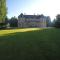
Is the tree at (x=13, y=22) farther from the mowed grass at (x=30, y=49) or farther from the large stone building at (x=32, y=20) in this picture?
the mowed grass at (x=30, y=49)

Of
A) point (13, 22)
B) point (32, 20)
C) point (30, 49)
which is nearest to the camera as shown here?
point (30, 49)

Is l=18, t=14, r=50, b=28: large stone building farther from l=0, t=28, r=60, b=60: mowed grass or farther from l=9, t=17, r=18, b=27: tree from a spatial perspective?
l=0, t=28, r=60, b=60: mowed grass

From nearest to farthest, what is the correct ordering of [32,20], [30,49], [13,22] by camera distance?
[30,49] → [13,22] → [32,20]

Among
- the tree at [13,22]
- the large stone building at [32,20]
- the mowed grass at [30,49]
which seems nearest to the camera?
the mowed grass at [30,49]

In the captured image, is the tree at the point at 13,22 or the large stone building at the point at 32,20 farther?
the large stone building at the point at 32,20

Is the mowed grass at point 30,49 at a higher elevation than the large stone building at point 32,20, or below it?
below

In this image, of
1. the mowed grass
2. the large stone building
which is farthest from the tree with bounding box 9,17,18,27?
the mowed grass

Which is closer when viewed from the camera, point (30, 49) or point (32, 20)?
point (30, 49)

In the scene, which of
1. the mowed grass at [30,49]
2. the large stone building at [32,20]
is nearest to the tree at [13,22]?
the large stone building at [32,20]

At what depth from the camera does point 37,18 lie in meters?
75.4

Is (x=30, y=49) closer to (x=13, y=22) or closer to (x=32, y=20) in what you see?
(x=13, y=22)

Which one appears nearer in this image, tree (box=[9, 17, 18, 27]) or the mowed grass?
the mowed grass

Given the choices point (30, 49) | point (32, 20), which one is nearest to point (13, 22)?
point (32, 20)

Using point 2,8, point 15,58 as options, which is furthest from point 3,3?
point 15,58
